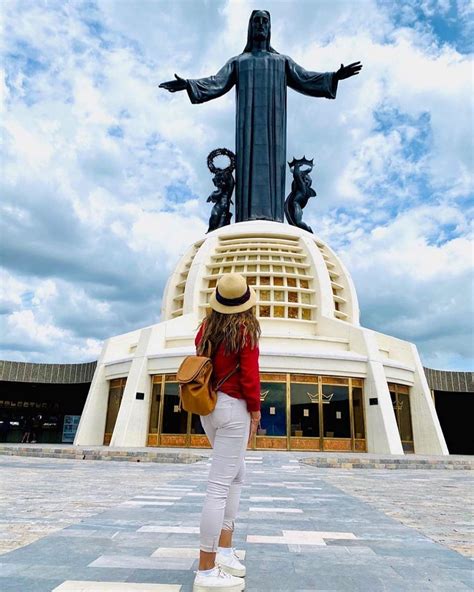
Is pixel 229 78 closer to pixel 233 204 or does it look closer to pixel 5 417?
pixel 233 204

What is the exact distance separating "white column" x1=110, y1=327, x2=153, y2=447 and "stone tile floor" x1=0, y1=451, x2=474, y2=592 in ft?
40.1

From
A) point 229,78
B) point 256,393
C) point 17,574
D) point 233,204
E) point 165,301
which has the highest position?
point 229,78

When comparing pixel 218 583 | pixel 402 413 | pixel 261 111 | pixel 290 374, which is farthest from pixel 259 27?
pixel 218 583

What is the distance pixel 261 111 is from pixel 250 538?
34745mm

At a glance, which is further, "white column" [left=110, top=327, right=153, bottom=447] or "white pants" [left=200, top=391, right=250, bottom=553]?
"white column" [left=110, top=327, right=153, bottom=447]

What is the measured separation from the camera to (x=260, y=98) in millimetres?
35844

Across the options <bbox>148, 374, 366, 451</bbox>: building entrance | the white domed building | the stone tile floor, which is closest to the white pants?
the stone tile floor

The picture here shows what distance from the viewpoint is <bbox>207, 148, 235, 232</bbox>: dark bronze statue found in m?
34.9

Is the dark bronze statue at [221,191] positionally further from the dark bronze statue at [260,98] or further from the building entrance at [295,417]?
the building entrance at [295,417]

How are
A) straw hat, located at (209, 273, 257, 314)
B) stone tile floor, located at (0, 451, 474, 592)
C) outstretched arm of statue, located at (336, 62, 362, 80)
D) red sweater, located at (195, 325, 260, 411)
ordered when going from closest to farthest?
stone tile floor, located at (0, 451, 474, 592) → red sweater, located at (195, 325, 260, 411) → straw hat, located at (209, 273, 257, 314) → outstretched arm of statue, located at (336, 62, 362, 80)

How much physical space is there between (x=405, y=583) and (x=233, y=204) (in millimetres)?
34304

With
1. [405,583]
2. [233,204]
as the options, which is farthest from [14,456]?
[233,204]

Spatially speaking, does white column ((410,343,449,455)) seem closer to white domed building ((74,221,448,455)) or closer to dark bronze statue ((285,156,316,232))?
white domed building ((74,221,448,455))

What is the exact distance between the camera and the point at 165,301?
29656 mm
